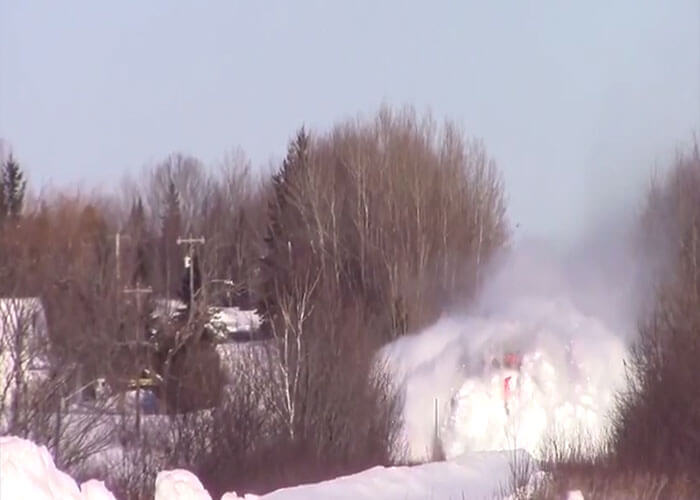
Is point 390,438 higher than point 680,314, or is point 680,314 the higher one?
point 680,314

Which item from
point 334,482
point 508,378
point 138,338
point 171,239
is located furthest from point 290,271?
point 171,239

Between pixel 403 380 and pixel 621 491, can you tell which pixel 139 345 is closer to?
pixel 403 380

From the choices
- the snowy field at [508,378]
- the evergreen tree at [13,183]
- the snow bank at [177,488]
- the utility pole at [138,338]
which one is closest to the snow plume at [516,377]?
the snowy field at [508,378]

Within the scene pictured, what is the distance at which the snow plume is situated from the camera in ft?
85.9

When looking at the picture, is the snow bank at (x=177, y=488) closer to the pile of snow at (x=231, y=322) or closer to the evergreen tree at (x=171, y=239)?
the pile of snow at (x=231, y=322)

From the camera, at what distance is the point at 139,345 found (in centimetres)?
3600

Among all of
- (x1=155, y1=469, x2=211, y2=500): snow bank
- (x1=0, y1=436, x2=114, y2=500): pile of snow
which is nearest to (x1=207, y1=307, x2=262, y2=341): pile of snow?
(x1=155, y1=469, x2=211, y2=500): snow bank

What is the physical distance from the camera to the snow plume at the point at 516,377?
2617 cm

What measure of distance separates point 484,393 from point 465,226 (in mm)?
21230

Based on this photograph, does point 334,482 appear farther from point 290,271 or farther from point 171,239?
point 171,239

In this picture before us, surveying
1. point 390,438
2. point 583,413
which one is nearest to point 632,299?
point 583,413

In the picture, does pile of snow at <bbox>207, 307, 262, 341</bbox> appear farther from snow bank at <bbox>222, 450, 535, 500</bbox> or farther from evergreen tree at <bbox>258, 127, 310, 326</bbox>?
snow bank at <bbox>222, 450, 535, 500</bbox>

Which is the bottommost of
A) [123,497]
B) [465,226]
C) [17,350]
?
[123,497]

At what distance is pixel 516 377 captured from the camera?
26703 mm
